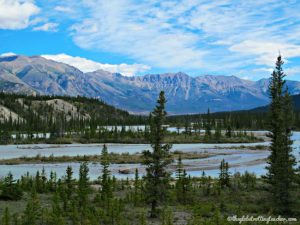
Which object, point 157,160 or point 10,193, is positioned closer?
point 157,160

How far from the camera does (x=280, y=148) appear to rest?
29422 millimetres

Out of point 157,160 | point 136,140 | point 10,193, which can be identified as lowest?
point 10,193

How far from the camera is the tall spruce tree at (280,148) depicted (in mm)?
27516

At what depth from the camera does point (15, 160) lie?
7344cm

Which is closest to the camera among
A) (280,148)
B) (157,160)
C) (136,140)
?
(157,160)

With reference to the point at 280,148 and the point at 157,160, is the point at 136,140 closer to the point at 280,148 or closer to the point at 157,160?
the point at 280,148

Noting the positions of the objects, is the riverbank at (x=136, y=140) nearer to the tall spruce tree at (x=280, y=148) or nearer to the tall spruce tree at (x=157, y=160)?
the tall spruce tree at (x=280, y=148)

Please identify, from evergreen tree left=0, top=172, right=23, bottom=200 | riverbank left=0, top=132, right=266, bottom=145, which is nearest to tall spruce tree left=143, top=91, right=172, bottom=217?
evergreen tree left=0, top=172, right=23, bottom=200

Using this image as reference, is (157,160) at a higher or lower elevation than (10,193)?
higher

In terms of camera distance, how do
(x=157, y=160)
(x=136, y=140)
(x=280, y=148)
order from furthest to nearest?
(x=136, y=140) → (x=280, y=148) → (x=157, y=160)

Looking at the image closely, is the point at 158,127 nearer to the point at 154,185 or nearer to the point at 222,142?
the point at 154,185

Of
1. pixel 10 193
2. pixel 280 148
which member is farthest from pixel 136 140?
pixel 280 148

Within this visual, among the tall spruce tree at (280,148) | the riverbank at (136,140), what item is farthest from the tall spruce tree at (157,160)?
the riverbank at (136,140)

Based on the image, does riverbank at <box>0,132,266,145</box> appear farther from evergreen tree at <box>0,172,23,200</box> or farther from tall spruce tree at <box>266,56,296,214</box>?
evergreen tree at <box>0,172,23,200</box>
